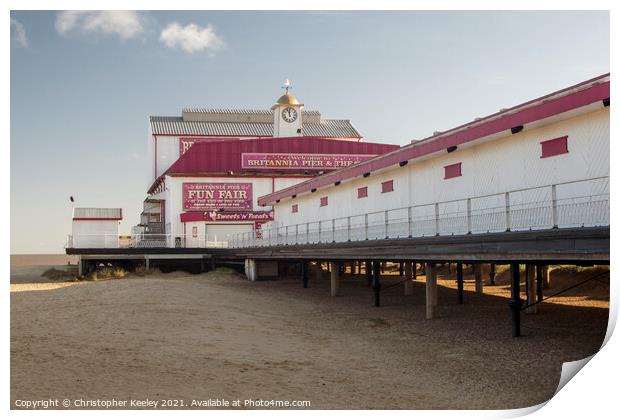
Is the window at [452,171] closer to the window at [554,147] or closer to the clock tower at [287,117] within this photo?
the window at [554,147]

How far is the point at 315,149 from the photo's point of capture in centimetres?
5541

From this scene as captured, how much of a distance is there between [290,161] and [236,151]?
3969mm

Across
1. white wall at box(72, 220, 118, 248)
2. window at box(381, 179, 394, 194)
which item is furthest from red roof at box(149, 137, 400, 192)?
window at box(381, 179, 394, 194)

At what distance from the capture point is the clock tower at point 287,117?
58.8 meters

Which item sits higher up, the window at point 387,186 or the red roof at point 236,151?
the red roof at point 236,151

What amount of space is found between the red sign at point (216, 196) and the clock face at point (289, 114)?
27.4ft

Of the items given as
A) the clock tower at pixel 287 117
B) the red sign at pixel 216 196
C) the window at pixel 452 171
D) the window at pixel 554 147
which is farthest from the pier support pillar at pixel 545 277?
the clock tower at pixel 287 117

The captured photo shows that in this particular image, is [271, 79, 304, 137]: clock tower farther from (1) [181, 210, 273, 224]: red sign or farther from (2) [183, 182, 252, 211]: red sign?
(1) [181, 210, 273, 224]: red sign

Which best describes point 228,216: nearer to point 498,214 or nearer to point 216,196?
point 216,196

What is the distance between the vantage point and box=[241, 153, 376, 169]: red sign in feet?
177

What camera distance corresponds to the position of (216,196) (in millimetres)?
52938

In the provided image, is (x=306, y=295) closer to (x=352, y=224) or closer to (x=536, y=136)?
(x=352, y=224)
